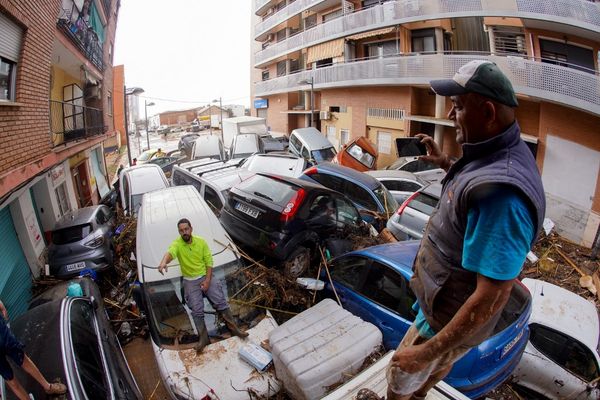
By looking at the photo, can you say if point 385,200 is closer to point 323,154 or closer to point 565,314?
point 565,314

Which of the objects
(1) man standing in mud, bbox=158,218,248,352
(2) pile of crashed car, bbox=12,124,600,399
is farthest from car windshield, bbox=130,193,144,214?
(1) man standing in mud, bbox=158,218,248,352

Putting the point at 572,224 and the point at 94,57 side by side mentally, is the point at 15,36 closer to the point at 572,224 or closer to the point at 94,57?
the point at 94,57

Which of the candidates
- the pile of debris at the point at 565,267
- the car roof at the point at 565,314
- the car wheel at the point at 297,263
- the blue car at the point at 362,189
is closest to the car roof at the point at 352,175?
the blue car at the point at 362,189

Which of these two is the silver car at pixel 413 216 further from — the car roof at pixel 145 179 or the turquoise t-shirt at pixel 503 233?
the car roof at pixel 145 179

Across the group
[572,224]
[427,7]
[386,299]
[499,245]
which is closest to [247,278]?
[386,299]

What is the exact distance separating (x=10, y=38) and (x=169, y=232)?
418 centimetres

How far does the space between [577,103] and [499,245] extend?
1080 cm

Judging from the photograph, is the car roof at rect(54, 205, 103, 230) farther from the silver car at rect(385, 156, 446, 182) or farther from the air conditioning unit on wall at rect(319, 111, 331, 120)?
the air conditioning unit on wall at rect(319, 111, 331, 120)

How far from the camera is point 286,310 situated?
4.92 m

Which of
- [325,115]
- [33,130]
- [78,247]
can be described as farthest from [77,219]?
[325,115]

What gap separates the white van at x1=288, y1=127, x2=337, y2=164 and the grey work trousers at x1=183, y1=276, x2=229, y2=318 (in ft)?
34.0

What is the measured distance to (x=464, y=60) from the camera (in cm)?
1277

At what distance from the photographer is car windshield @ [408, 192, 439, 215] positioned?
6.88 m

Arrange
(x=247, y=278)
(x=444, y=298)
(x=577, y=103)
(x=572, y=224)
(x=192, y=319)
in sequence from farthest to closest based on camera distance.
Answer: (x=572, y=224) → (x=577, y=103) → (x=247, y=278) → (x=192, y=319) → (x=444, y=298)
